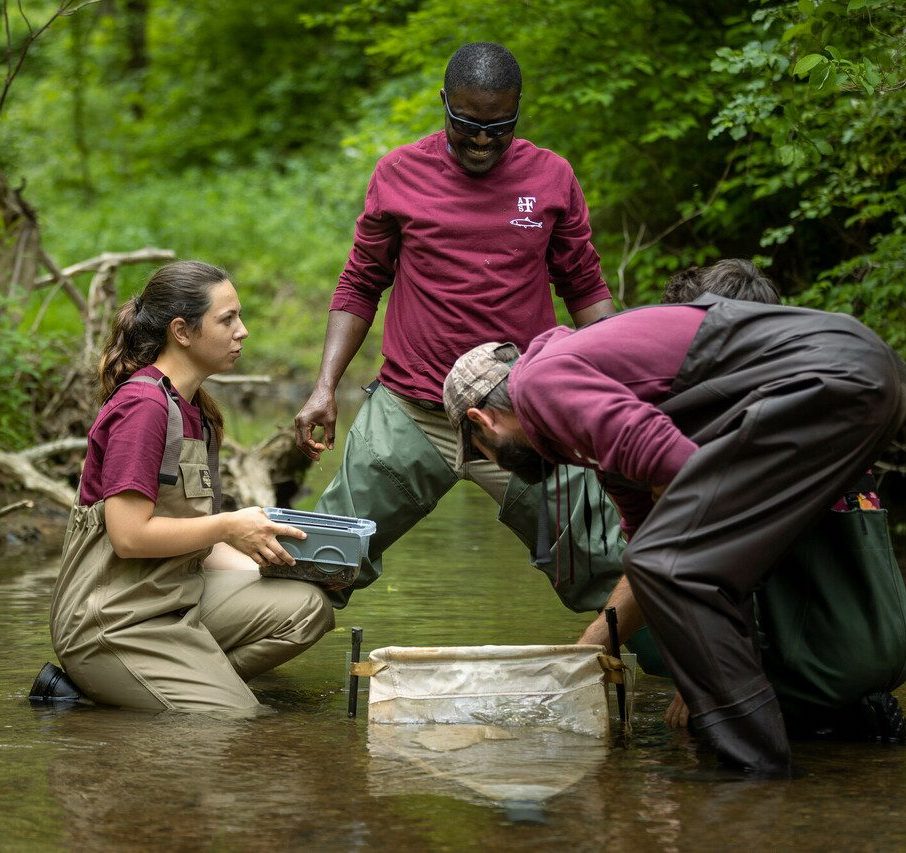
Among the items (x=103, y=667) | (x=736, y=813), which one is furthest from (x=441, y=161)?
(x=736, y=813)

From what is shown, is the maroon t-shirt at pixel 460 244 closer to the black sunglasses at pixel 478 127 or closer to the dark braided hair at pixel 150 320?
the black sunglasses at pixel 478 127

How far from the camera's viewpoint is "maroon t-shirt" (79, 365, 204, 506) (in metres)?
4.20

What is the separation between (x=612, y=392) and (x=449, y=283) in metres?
1.46

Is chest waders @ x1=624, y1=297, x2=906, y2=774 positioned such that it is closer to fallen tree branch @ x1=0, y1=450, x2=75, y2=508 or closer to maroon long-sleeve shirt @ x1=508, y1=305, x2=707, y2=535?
maroon long-sleeve shirt @ x1=508, y1=305, x2=707, y2=535

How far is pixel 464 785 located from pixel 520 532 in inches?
57.1

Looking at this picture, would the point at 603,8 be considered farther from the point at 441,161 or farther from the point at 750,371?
the point at 750,371

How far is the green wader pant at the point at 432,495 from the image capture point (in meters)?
4.73

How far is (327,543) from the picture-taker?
14.8 ft

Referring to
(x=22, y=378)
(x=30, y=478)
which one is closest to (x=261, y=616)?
(x=30, y=478)

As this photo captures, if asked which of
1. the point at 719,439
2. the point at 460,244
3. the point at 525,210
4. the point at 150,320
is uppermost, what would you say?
the point at 525,210

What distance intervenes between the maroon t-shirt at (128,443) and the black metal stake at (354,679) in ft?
2.36

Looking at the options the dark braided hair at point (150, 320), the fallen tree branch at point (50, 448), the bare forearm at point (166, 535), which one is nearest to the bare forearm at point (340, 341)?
the dark braided hair at point (150, 320)

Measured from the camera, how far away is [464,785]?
3570 mm

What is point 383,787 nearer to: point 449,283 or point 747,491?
point 747,491
